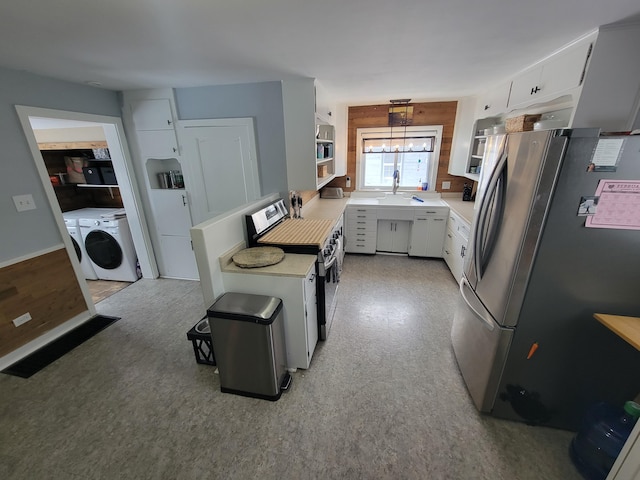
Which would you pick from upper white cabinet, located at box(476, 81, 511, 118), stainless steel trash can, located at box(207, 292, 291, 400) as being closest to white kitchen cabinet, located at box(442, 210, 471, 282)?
upper white cabinet, located at box(476, 81, 511, 118)

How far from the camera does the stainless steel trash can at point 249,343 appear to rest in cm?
163

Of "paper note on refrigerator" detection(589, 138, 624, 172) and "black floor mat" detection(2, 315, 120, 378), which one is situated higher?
"paper note on refrigerator" detection(589, 138, 624, 172)

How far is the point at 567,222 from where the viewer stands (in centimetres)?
124

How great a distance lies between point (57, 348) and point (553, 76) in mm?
4743

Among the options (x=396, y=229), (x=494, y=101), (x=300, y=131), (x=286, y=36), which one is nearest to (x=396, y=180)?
(x=396, y=229)

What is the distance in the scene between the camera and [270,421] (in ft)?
5.45

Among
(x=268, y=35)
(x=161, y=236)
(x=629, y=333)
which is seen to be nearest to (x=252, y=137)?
(x=268, y=35)

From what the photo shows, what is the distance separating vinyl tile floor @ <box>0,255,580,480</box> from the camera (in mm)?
1414

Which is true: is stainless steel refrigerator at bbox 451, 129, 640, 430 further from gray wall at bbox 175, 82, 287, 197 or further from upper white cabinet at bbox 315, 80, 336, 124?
gray wall at bbox 175, 82, 287, 197

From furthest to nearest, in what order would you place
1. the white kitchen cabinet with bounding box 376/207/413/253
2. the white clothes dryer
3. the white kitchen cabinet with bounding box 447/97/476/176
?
1. the white kitchen cabinet with bounding box 376/207/413/253
2. the white kitchen cabinet with bounding box 447/97/476/176
3. the white clothes dryer

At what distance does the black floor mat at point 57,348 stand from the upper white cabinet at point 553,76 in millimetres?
4485

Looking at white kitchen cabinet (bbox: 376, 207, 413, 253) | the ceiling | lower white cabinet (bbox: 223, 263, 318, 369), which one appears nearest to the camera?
the ceiling

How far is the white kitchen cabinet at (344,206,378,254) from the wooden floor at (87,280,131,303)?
329 centimetres

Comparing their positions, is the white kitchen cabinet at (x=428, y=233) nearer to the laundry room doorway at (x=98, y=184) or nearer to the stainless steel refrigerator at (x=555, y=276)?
the stainless steel refrigerator at (x=555, y=276)
